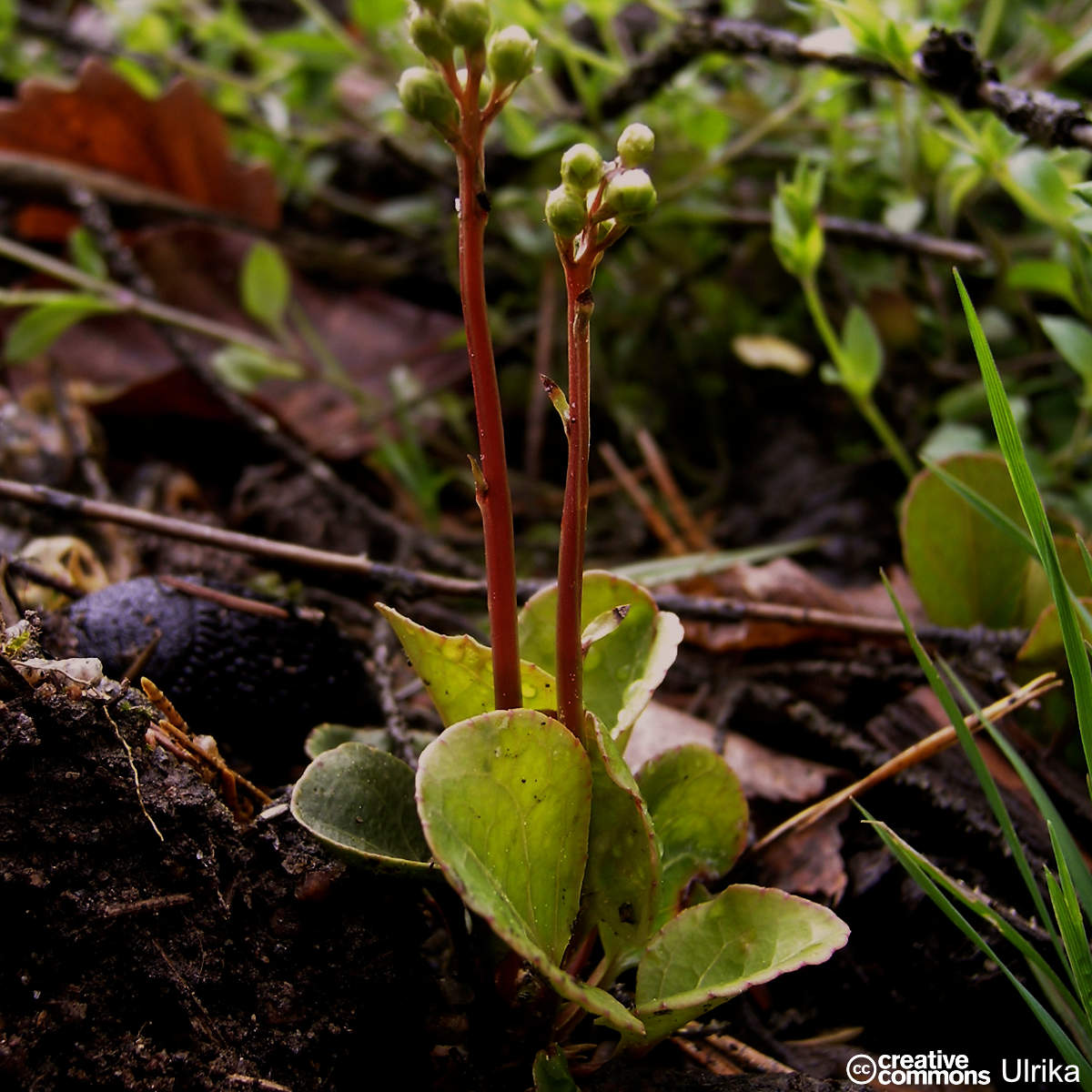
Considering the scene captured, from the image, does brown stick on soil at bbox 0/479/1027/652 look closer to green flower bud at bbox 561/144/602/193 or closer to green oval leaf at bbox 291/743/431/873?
green oval leaf at bbox 291/743/431/873

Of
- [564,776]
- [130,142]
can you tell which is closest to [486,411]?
[564,776]

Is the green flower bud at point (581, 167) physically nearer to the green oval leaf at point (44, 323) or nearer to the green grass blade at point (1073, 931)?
the green grass blade at point (1073, 931)

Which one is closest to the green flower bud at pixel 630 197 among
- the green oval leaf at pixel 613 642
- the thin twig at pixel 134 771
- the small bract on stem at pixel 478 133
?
the small bract on stem at pixel 478 133

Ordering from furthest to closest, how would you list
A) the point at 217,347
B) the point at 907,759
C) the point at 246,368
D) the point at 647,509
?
the point at 217,347 < the point at 246,368 < the point at 647,509 < the point at 907,759

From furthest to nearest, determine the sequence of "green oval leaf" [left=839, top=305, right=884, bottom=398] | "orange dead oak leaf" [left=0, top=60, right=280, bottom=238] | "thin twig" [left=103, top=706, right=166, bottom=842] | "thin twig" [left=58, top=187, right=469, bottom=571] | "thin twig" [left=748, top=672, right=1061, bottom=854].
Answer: "orange dead oak leaf" [left=0, top=60, right=280, bottom=238] < "thin twig" [left=58, top=187, right=469, bottom=571] < "green oval leaf" [left=839, top=305, right=884, bottom=398] < "thin twig" [left=748, top=672, right=1061, bottom=854] < "thin twig" [left=103, top=706, right=166, bottom=842]

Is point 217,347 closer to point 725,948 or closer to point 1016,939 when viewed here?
point 725,948

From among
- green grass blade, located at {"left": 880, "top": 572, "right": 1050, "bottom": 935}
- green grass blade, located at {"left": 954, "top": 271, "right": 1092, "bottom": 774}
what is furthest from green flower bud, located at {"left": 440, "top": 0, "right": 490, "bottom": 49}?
green grass blade, located at {"left": 880, "top": 572, "right": 1050, "bottom": 935}

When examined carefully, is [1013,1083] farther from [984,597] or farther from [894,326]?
[894,326]
